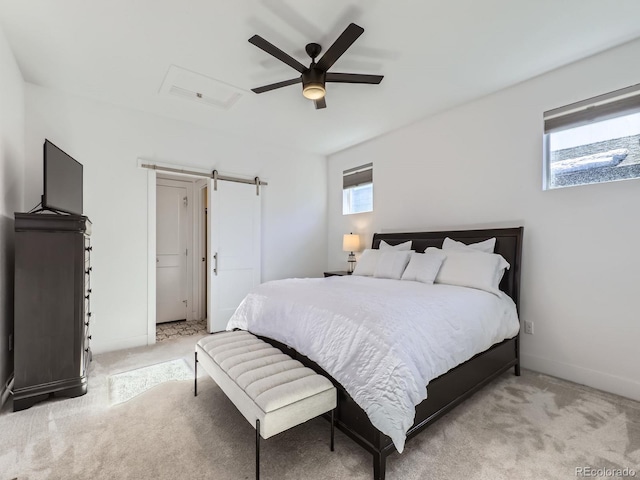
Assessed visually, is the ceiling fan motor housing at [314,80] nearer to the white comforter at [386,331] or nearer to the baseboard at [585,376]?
the white comforter at [386,331]

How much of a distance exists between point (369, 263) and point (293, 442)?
2225 millimetres

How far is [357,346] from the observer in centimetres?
167

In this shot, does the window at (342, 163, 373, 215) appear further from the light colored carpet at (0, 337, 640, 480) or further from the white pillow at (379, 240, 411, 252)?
the light colored carpet at (0, 337, 640, 480)

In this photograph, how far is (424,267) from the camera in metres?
2.97

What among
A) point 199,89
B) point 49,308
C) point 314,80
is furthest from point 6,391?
point 314,80

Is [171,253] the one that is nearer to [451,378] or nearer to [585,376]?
[451,378]

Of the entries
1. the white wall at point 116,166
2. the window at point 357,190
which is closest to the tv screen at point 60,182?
the white wall at point 116,166

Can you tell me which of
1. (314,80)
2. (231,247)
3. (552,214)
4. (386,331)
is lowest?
(386,331)

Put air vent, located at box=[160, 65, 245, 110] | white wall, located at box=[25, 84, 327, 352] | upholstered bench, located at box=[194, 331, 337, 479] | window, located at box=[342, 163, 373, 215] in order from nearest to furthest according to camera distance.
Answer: upholstered bench, located at box=[194, 331, 337, 479] → air vent, located at box=[160, 65, 245, 110] → white wall, located at box=[25, 84, 327, 352] → window, located at box=[342, 163, 373, 215]

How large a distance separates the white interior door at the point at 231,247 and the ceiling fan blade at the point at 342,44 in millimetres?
2468

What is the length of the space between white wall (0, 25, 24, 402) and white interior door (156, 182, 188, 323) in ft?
6.07

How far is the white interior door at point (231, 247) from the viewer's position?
4.05 m

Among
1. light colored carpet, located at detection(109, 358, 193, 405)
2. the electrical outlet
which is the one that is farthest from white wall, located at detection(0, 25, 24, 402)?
the electrical outlet

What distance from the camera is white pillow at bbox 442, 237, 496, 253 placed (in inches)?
114
